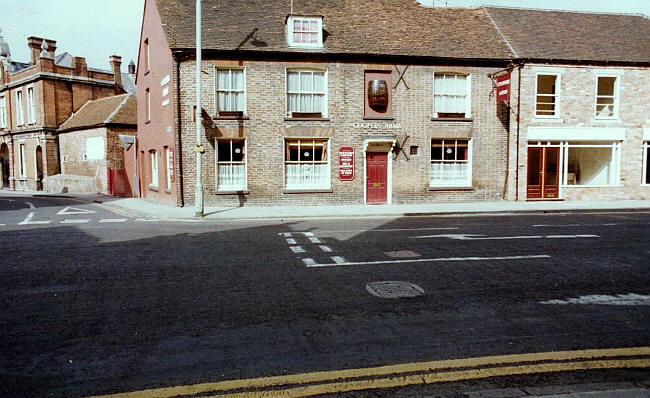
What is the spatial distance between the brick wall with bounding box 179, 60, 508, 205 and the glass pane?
0.39 meters

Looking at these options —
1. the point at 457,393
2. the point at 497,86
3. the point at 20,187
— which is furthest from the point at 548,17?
the point at 20,187

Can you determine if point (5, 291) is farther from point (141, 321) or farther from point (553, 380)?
point (553, 380)

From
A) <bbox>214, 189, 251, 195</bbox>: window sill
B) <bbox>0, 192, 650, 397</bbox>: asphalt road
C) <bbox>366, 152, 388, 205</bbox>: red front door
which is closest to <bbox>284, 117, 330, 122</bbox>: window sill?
<bbox>366, 152, 388, 205</bbox>: red front door

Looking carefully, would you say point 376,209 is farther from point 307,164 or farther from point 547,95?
point 547,95

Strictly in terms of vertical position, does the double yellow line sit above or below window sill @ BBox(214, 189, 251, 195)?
below

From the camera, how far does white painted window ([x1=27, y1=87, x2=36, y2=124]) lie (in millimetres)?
39550

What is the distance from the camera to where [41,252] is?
10031 millimetres

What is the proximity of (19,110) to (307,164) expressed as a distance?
112ft

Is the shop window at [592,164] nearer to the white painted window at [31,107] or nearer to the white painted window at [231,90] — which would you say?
the white painted window at [231,90]

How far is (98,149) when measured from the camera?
106ft

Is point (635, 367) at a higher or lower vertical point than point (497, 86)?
lower

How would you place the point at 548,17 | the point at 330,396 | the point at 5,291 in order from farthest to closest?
1. the point at 548,17
2. the point at 5,291
3. the point at 330,396

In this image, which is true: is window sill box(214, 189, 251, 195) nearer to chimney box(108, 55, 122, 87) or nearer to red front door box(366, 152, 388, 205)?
red front door box(366, 152, 388, 205)

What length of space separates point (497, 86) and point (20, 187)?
40.6 metres
